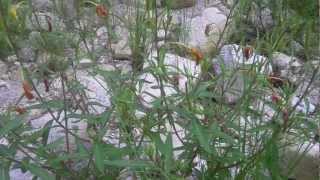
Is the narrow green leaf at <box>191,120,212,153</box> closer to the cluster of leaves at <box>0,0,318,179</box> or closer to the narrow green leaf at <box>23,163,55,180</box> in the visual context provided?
Result: the cluster of leaves at <box>0,0,318,179</box>

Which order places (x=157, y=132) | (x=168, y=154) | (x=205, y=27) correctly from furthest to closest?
(x=205, y=27), (x=157, y=132), (x=168, y=154)

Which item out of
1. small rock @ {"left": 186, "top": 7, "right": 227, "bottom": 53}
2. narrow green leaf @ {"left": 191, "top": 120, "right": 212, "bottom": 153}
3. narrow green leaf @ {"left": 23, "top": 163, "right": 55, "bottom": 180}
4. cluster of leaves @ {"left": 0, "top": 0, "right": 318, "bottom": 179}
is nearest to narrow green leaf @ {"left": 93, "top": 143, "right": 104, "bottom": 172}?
cluster of leaves @ {"left": 0, "top": 0, "right": 318, "bottom": 179}

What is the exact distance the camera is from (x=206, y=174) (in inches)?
64.4

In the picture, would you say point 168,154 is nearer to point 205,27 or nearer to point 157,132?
point 157,132

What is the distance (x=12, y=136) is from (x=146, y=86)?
100 centimetres

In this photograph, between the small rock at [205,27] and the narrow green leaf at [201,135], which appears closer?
the narrow green leaf at [201,135]

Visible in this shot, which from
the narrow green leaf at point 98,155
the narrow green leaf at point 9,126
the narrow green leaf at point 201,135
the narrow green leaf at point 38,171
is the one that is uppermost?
the narrow green leaf at point 9,126

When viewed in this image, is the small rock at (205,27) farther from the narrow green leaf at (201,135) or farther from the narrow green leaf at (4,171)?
the narrow green leaf at (4,171)

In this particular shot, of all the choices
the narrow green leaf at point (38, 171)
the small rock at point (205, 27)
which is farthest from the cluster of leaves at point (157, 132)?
the small rock at point (205, 27)

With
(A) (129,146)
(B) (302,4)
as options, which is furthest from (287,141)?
(B) (302,4)

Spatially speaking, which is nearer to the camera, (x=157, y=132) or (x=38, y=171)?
(x=38, y=171)

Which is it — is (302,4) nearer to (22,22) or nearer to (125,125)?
(22,22)

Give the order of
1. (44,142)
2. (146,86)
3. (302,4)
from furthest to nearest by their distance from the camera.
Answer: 1. (302,4)
2. (146,86)
3. (44,142)

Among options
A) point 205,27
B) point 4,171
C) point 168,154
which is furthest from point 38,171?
point 205,27
